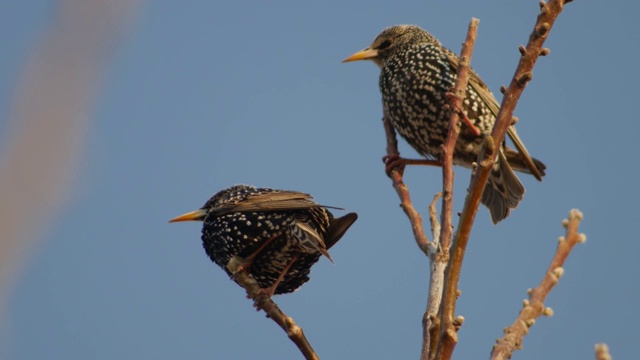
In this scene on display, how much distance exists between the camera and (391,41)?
23.4ft

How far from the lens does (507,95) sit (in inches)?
→ 110

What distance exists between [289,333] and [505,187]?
295 centimetres

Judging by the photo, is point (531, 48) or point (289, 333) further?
point (289, 333)

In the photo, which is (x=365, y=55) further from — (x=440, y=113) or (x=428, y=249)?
(x=428, y=249)

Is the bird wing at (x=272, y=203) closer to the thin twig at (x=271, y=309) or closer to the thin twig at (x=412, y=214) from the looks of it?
the thin twig at (x=271, y=309)

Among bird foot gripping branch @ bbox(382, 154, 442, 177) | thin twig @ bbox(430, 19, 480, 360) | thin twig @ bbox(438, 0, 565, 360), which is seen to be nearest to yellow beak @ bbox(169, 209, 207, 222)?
bird foot gripping branch @ bbox(382, 154, 442, 177)

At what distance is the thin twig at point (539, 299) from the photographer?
2381 mm

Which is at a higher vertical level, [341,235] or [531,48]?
[531,48]

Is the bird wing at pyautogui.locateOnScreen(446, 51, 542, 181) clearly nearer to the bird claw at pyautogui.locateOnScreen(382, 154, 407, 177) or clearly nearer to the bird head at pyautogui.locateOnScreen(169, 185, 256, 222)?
the bird claw at pyautogui.locateOnScreen(382, 154, 407, 177)

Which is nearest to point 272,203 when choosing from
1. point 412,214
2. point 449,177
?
point 412,214

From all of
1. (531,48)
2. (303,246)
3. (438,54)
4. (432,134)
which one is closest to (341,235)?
(303,246)

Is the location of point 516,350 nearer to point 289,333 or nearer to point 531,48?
point 531,48

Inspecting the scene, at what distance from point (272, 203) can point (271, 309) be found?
1.53 metres

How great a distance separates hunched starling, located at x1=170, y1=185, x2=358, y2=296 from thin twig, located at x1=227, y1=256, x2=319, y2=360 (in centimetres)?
14
